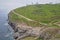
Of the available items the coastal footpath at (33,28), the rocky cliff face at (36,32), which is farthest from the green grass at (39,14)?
the rocky cliff face at (36,32)

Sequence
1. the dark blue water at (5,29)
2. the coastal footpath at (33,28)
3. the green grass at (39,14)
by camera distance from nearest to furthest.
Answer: the coastal footpath at (33,28), the dark blue water at (5,29), the green grass at (39,14)

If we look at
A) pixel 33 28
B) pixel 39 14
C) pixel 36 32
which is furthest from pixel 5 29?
pixel 36 32

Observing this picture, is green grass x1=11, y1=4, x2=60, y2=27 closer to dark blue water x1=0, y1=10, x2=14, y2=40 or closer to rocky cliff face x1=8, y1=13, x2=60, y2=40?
rocky cliff face x1=8, y1=13, x2=60, y2=40

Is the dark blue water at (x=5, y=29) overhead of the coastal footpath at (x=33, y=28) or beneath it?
beneath

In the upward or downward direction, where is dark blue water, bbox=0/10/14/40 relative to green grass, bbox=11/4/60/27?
downward

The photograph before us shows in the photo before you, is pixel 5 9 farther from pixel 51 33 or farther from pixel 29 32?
pixel 51 33

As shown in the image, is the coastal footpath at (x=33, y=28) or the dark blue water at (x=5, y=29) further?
the dark blue water at (x=5, y=29)

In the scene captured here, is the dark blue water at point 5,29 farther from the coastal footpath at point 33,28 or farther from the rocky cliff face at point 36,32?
the rocky cliff face at point 36,32

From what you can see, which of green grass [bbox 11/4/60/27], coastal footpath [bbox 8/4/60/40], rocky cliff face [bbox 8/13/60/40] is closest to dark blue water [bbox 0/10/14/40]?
coastal footpath [bbox 8/4/60/40]

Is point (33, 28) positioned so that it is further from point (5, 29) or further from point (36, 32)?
point (5, 29)
